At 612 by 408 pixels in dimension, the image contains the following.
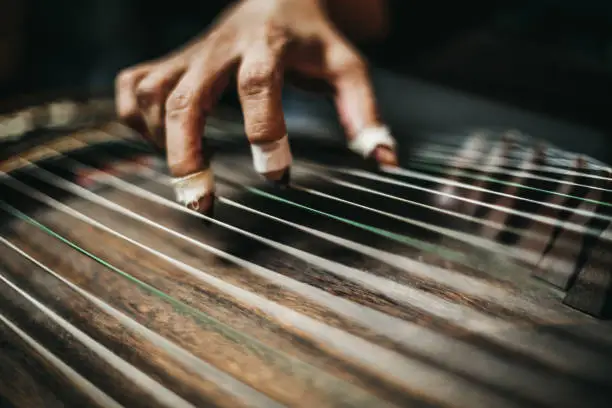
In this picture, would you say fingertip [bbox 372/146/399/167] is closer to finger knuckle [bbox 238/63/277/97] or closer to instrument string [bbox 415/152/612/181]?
instrument string [bbox 415/152/612/181]

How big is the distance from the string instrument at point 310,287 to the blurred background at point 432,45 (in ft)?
2.87

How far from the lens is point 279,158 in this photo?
2.48 ft

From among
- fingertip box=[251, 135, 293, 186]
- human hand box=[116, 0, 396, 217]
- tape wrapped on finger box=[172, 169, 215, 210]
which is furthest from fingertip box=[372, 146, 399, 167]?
tape wrapped on finger box=[172, 169, 215, 210]

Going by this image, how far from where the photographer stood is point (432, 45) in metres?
1.86

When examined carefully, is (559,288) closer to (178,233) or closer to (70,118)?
(178,233)

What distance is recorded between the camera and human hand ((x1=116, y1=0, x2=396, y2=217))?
0.75 m

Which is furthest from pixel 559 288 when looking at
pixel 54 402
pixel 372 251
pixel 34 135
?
pixel 34 135

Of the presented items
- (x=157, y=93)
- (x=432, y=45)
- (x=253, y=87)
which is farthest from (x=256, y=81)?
(x=432, y=45)

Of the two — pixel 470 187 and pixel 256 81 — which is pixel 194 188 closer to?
pixel 256 81

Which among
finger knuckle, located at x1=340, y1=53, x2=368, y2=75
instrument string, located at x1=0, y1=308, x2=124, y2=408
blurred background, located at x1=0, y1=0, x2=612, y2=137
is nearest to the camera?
instrument string, located at x1=0, y1=308, x2=124, y2=408

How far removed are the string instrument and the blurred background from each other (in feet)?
2.87

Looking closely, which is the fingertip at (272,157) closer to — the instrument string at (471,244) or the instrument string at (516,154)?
the instrument string at (471,244)

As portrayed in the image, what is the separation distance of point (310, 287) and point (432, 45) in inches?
61.7

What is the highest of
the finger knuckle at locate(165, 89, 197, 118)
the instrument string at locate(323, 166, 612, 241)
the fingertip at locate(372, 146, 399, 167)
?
the finger knuckle at locate(165, 89, 197, 118)
